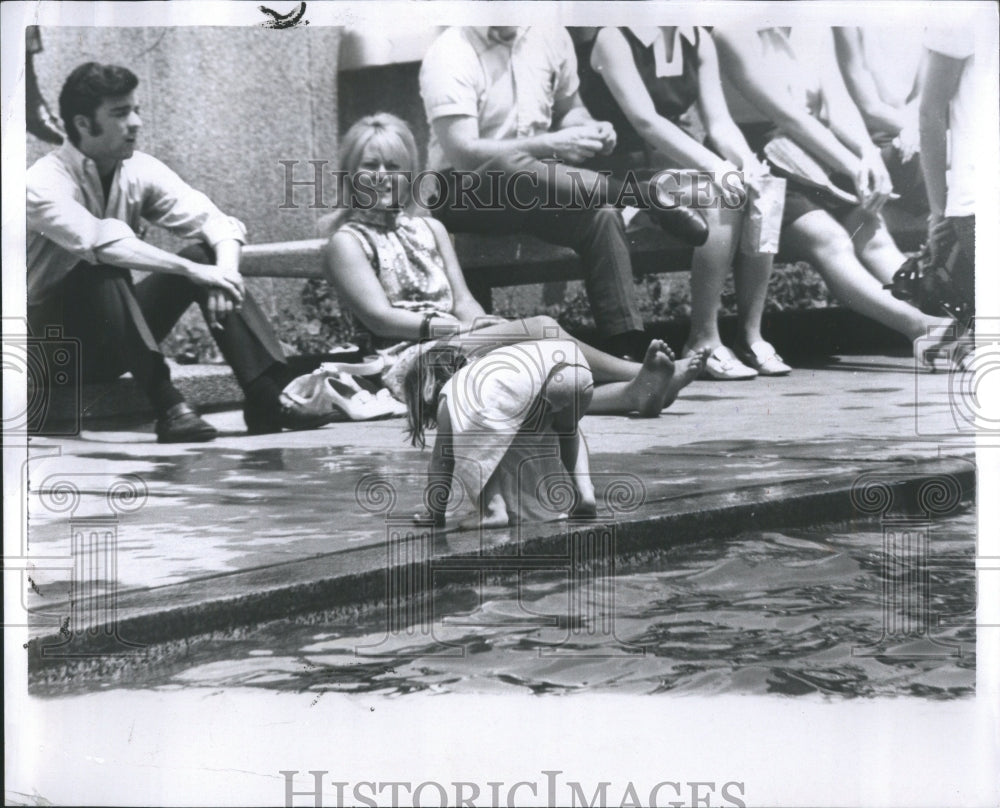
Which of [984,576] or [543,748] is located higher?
[984,576]

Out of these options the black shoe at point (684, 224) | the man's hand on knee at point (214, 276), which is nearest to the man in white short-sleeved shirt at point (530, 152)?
the black shoe at point (684, 224)

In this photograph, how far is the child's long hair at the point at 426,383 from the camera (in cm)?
504

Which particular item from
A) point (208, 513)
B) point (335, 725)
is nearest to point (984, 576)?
point (335, 725)

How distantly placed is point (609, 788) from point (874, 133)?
8.23 ft

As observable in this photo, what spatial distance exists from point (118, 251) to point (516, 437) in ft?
5.13

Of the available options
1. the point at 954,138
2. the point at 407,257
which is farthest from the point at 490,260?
the point at 954,138

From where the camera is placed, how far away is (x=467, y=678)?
15.6 feet

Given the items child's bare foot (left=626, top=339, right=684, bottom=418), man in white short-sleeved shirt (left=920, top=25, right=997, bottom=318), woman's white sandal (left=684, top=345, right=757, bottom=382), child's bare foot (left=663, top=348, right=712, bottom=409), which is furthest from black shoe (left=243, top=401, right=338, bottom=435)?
man in white short-sleeved shirt (left=920, top=25, right=997, bottom=318)

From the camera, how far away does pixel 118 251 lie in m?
5.05

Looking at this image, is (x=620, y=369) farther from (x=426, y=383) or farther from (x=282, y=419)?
(x=282, y=419)

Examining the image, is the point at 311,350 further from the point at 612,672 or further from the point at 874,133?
the point at 874,133

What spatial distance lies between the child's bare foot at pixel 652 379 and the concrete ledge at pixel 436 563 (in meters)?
0.37

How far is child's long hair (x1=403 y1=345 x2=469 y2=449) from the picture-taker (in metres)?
5.04

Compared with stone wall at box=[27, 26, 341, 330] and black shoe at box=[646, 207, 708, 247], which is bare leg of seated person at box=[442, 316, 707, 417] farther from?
stone wall at box=[27, 26, 341, 330]
